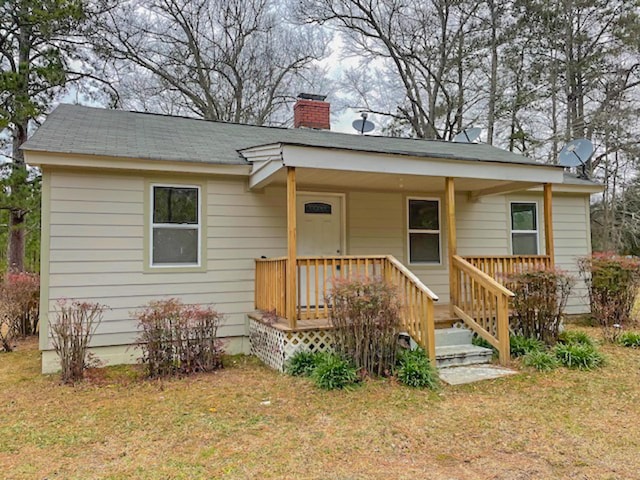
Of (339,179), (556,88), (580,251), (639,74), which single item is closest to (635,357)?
(580,251)

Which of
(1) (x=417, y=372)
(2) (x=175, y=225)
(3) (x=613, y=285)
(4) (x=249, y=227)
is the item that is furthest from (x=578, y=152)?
(2) (x=175, y=225)

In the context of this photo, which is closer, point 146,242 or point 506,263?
point 146,242

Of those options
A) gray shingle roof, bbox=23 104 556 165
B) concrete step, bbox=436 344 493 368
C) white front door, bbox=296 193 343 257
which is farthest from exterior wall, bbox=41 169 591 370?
concrete step, bbox=436 344 493 368

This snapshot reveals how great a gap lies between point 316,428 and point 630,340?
5567mm

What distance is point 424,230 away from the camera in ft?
27.5

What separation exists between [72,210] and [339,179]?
149 inches

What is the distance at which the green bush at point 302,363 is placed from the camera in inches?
213

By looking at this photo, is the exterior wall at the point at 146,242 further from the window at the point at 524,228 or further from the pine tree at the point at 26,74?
the pine tree at the point at 26,74

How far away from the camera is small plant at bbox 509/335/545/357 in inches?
238

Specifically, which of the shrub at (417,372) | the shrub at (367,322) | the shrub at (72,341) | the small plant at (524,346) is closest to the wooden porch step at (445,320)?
the small plant at (524,346)

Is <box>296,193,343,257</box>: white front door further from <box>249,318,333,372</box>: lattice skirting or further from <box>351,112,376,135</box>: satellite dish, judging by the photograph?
<box>351,112,376,135</box>: satellite dish

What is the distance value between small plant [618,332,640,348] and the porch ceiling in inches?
108

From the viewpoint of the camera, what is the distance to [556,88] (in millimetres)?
16781

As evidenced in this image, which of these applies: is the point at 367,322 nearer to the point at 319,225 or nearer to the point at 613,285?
the point at 319,225
